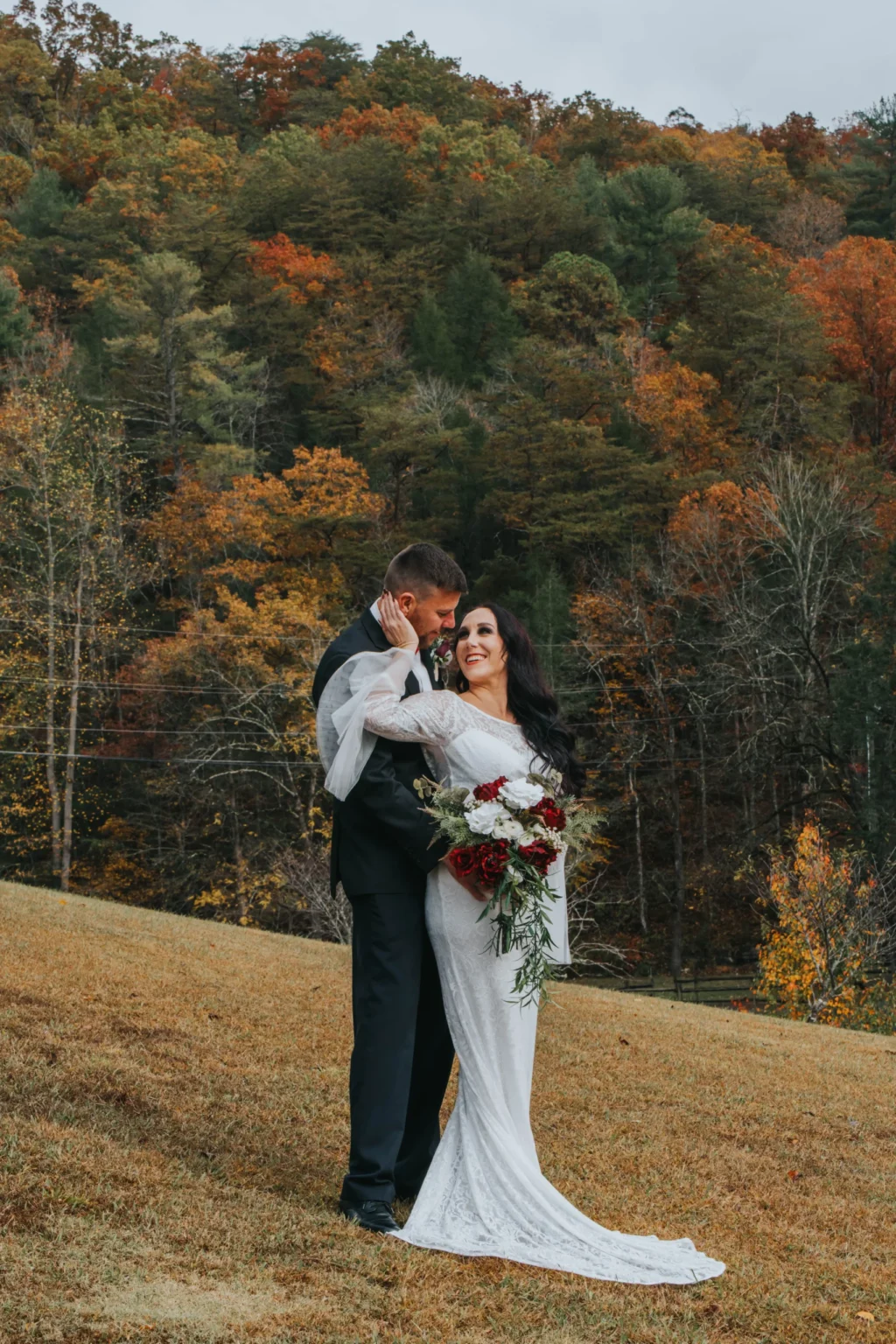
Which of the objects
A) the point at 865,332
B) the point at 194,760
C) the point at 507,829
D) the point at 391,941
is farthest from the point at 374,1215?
the point at 865,332

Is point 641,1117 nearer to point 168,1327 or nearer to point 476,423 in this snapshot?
point 168,1327

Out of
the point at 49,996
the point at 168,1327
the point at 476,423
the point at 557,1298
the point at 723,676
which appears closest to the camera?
the point at 168,1327

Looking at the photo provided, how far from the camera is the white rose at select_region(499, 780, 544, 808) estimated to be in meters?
4.86

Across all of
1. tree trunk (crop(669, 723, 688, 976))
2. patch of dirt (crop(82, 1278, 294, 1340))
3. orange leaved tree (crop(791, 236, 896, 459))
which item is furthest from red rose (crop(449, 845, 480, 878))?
orange leaved tree (crop(791, 236, 896, 459))

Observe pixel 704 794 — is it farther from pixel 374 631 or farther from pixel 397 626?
pixel 397 626

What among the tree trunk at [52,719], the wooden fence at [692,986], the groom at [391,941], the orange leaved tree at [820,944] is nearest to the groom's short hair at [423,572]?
the groom at [391,941]

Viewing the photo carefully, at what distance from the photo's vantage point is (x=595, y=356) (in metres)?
45.2

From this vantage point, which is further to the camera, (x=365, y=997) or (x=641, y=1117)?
(x=641, y=1117)

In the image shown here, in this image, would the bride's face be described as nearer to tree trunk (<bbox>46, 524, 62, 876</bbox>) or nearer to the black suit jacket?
the black suit jacket

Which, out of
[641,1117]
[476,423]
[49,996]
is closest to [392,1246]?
[641,1117]

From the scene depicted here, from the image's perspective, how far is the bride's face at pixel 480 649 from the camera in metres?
5.20

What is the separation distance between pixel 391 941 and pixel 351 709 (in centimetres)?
81

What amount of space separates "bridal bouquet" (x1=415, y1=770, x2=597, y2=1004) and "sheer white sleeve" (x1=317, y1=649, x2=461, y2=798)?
0.68ft

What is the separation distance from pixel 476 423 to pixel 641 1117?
3704 cm
